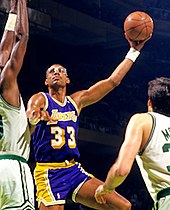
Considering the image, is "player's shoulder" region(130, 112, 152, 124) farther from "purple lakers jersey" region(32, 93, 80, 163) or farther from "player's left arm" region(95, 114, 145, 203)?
"purple lakers jersey" region(32, 93, 80, 163)

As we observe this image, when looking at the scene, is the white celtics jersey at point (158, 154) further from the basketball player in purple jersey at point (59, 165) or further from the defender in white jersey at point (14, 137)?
the basketball player in purple jersey at point (59, 165)

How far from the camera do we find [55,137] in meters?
4.73

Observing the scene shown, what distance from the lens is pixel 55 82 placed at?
5.05 metres

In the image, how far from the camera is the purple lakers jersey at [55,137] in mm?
4703

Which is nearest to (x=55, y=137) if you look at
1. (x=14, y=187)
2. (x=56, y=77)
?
(x=56, y=77)

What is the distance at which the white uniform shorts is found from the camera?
3.20 m

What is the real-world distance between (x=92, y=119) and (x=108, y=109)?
0.95m

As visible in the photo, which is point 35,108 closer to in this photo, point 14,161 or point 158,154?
point 14,161

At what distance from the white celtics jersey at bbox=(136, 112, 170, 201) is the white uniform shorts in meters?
0.85

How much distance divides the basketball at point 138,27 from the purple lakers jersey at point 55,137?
1.20 metres

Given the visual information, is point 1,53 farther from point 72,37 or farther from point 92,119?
point 72,37

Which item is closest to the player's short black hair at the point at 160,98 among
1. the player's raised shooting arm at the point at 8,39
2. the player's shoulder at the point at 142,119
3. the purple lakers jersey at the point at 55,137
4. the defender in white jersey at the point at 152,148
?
the defender in white jersey at the point at 152,148

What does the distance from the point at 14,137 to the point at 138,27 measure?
2365 millimetres

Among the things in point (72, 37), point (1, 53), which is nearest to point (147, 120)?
point (1, 53)
